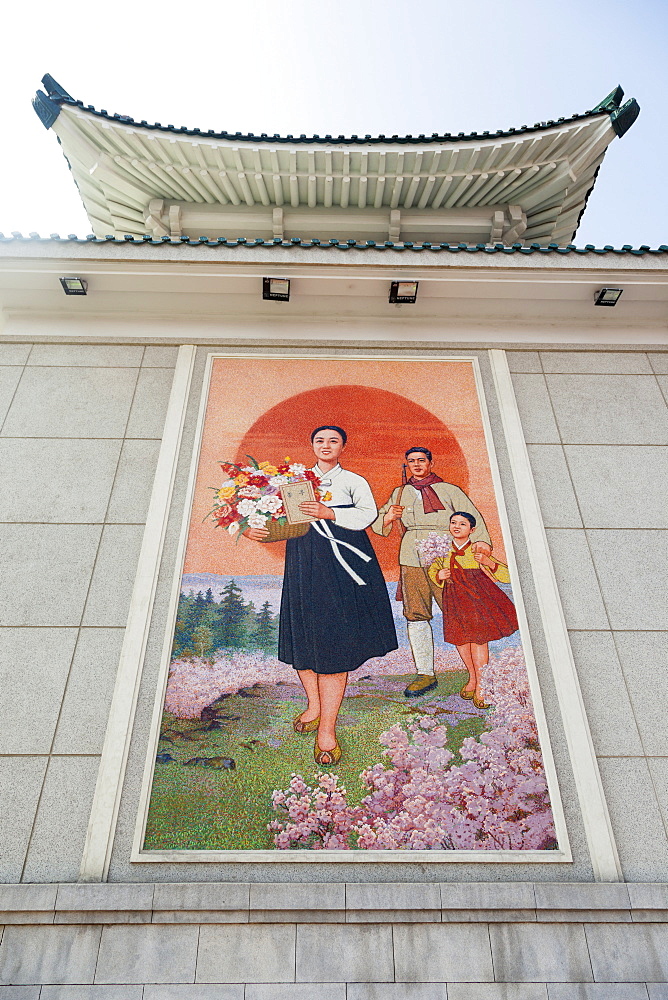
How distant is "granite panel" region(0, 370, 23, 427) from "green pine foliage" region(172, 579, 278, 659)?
1.82 m

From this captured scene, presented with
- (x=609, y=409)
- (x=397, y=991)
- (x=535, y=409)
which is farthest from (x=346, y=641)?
(x=609, y=409)

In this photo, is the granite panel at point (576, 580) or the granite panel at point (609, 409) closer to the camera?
the granite panel at point (576, 580)

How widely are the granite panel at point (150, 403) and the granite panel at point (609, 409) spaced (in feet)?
8.08

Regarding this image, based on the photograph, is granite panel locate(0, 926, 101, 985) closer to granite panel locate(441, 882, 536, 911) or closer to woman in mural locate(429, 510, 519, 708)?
granite panel locate(441, 882, 536, 911)

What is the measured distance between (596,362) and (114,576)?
11.0ft

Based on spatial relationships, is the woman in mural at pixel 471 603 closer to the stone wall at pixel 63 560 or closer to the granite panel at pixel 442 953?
the granite panel at pixel 442 953

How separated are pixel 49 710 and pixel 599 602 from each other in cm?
276

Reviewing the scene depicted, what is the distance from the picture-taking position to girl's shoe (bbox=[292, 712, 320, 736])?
3.20 metres

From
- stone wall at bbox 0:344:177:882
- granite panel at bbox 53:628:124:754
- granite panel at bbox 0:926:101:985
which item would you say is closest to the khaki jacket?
stone wall at bbox 0:344:177:882

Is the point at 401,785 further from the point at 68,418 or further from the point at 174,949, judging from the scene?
the point at 68,418

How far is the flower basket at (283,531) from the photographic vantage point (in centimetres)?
386

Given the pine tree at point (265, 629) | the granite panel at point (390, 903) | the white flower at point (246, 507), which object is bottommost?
the granite panel at point (390, 903)

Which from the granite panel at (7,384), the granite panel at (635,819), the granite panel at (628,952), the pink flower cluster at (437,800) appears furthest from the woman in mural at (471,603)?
the granite panel at (7,384)

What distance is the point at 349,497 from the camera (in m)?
4.02
